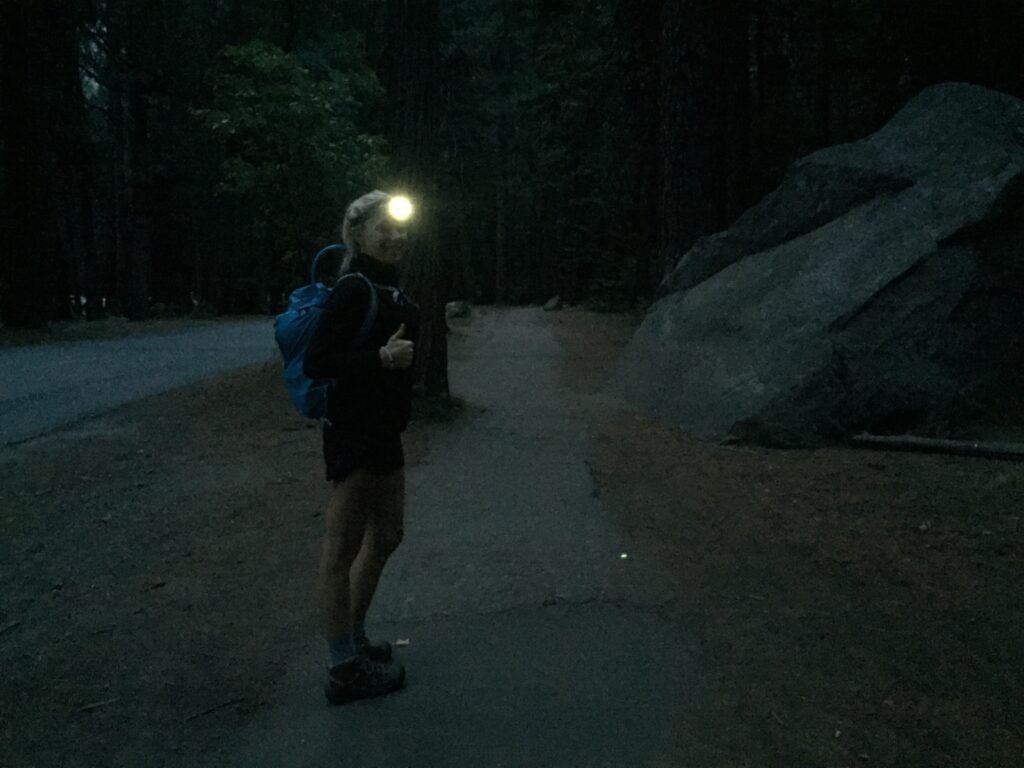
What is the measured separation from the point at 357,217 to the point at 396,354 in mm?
660

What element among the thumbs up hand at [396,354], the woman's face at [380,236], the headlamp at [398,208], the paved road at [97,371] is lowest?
the paved road at [97,371]

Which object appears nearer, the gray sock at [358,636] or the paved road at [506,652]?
the paved road at [506,652]

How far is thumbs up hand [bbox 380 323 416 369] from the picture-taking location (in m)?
3.49

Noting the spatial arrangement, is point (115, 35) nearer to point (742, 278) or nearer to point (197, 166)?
point (197, 166)

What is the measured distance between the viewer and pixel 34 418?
958 centimetres

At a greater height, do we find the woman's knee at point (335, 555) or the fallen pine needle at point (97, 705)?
the woman's knee at point (335, 555)

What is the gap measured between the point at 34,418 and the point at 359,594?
292 inches

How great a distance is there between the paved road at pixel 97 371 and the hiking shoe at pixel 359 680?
6338 mm

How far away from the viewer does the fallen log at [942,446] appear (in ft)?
22.9

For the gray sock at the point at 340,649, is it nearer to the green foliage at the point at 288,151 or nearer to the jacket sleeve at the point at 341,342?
the jacket sleeve at the point at 341,342

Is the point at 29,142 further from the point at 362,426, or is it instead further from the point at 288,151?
the point at 362,426

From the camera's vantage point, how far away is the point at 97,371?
1341 centimetres

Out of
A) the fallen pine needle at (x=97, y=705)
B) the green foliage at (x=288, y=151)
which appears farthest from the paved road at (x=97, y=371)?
the fallen pine needle at (x=97, y=705)

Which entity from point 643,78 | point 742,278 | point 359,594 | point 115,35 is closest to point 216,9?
point 115,35
